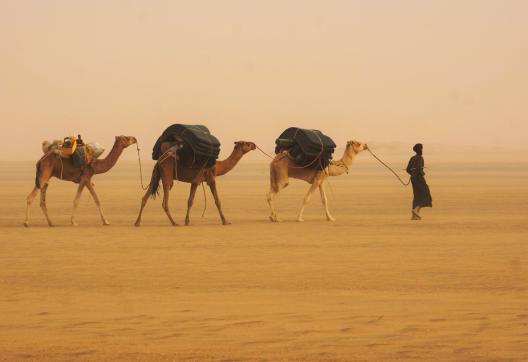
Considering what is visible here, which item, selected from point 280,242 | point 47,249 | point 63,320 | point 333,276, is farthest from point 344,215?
point 63,320

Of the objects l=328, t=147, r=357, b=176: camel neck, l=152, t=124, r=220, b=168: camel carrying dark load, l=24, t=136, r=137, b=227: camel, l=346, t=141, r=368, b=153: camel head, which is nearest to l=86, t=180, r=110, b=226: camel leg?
l=24, t=136, r=137, b=227: camel

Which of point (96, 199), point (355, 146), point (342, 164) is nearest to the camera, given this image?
point (96, 199)

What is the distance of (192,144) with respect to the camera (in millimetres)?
18312

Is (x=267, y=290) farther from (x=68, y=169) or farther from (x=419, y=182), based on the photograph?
(x=419, y=182)

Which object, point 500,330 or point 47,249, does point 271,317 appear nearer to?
point 500,330

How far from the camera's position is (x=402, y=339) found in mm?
8453

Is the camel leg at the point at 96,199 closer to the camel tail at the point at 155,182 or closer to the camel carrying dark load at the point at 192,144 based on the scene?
the camel tail at the point at 155,182

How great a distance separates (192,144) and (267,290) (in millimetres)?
7547

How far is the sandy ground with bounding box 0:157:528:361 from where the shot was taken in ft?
27.2

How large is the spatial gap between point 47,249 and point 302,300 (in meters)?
5.86

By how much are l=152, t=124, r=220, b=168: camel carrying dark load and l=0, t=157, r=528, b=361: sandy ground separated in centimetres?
124

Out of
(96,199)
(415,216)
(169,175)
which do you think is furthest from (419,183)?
(96,199)

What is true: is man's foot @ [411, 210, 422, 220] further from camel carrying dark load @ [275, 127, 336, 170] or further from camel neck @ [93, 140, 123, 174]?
camel neck @ [93, 140, 123, 174]

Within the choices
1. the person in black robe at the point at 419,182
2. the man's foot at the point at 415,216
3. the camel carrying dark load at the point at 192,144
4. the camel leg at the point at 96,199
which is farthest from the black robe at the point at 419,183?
the camel leg at the point at 96,199
